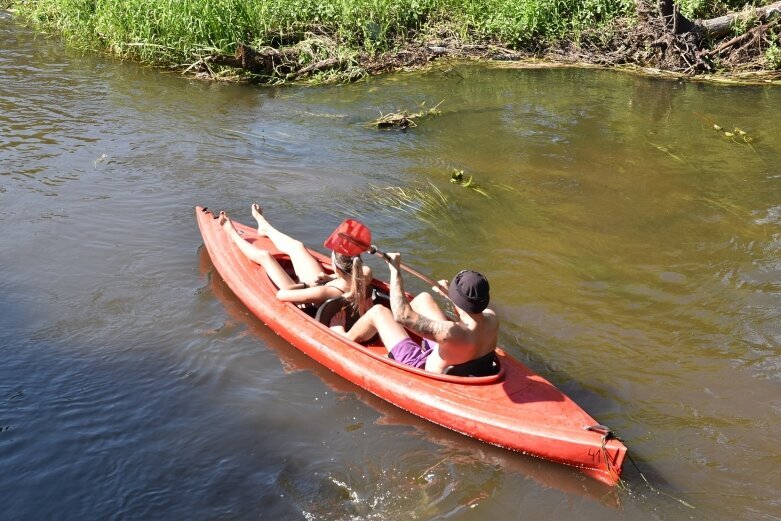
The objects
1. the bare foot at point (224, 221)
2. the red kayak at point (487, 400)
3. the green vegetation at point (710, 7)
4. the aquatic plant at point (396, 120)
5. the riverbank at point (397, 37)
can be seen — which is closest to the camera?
the red kayak at point (487, 400)

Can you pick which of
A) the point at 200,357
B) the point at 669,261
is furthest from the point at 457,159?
the point at 200,357

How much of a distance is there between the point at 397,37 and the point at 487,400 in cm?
1040

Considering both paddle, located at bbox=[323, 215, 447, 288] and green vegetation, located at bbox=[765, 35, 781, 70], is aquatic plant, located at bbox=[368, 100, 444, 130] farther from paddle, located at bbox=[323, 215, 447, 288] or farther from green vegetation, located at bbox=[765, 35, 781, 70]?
green vegetation, located at bbox=[765, 35, 781, 70]

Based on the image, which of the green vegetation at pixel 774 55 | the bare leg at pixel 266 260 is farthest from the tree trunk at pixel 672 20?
the bare leg at pixel 266 260

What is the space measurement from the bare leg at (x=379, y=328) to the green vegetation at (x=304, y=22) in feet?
27.6

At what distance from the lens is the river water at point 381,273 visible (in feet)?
16.5

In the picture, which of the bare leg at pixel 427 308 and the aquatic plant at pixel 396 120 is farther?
the aquatic plant at pixel 396 120

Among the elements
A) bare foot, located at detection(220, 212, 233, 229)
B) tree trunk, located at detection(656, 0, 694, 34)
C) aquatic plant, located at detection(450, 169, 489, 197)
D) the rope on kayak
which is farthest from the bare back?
tree trunk, located at detection(656, 0, 694, 34)

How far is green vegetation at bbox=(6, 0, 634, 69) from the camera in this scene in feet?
43.8

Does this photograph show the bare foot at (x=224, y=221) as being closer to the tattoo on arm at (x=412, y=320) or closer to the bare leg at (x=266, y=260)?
the bare leg at (x=266, y=260)

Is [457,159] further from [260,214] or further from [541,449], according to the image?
[541,449]

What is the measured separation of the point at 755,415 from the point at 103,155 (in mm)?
8102

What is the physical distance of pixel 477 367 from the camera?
5.45 metres

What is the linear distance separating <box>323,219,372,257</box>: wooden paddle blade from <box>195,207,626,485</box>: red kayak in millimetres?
629
